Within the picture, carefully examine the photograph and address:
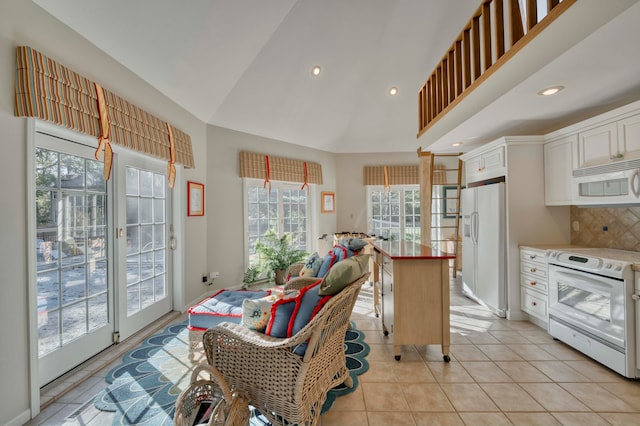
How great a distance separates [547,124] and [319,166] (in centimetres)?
362

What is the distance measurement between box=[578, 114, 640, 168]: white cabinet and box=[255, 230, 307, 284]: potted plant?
12.3 feet

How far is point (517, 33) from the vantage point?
2201 millimetres

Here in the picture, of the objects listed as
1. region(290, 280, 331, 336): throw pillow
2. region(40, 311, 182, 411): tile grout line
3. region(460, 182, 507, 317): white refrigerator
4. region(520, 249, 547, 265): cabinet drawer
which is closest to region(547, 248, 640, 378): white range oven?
region(520, 249, 547, 265): cabinet drawer

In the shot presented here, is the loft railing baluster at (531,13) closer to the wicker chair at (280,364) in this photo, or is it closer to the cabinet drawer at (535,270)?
the wicker chair at (280,364)

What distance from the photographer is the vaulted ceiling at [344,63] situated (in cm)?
204

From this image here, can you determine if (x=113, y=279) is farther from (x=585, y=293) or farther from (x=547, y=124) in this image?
(x=547, y=124)

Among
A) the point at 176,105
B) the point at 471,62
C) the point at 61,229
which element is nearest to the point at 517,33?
the point at 471,62

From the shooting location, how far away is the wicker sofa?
4.85 ft

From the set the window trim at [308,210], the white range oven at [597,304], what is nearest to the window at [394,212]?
the window trim at [308,210]

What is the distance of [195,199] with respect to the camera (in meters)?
3.94

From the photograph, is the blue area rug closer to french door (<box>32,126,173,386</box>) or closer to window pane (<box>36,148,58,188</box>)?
french door (<box>32,126,173,386</box>)

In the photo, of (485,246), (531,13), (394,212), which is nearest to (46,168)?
(531,13)

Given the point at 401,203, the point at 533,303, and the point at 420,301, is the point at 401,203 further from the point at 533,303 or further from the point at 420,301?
the point at 420,301

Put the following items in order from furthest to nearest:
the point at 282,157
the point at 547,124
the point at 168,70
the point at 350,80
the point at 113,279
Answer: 1. the point at 282,157
2. the point at 350,80
3. the point at 547,124
4. the point at 168,70
5. the point at 113,279
